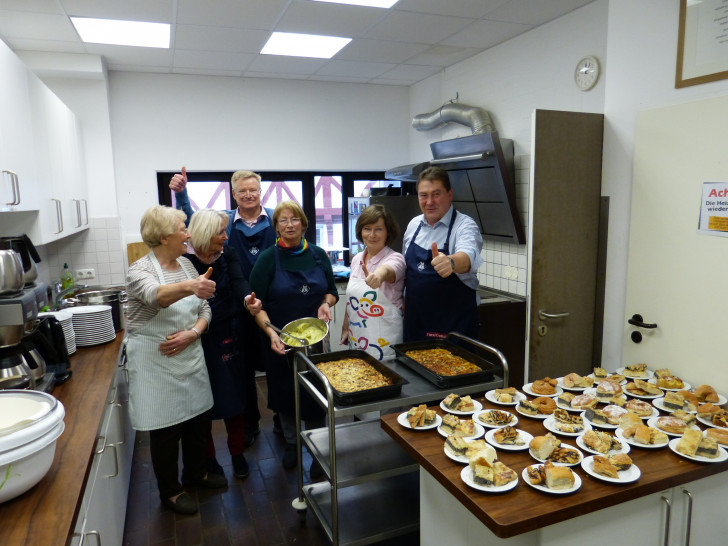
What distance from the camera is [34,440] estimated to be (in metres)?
1.24

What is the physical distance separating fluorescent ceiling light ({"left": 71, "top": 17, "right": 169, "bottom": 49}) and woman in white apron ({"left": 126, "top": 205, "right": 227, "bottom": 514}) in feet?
5.47

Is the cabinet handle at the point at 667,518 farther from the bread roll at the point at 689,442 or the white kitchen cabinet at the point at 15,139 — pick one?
the white kitchen cabinet at the point at 15,139

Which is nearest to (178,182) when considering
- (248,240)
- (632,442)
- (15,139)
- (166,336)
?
(248,240)

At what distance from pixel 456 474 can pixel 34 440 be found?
1.09 m

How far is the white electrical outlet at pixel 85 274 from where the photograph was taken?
4117mm

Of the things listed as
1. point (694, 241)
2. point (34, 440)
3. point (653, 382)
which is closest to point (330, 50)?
point (694, 241)

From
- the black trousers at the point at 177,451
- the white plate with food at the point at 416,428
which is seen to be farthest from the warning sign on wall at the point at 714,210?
the black trousers at the point at 177,451

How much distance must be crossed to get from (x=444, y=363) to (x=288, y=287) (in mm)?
934

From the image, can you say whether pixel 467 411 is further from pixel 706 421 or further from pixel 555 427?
pixel 706 421

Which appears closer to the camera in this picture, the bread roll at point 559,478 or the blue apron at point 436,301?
the bread roll at point 559,478

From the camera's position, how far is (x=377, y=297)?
2.59 metres

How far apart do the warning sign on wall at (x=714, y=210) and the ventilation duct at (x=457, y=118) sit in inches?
78.5

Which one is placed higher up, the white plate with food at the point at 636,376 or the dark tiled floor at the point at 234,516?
the white plate with food at the point at 636,376

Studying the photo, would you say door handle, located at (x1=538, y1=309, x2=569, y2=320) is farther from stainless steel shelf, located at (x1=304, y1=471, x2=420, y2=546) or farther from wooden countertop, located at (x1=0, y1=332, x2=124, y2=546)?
wooden countertop, located at (x1=0, y1=332, x2=124, y2=546)
